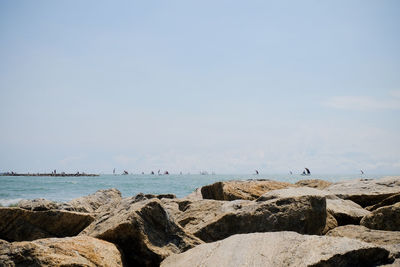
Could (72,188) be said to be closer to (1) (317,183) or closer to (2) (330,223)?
(1) (317,183)

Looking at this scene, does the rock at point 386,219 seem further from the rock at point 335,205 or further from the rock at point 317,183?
the rock at point 317,183

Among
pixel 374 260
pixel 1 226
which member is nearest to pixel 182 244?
pixel 374 260

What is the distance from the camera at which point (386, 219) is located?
6.17 m

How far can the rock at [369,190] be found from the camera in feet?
29.1

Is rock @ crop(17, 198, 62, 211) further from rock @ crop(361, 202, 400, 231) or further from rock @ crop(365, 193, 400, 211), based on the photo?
rock @ crop(365, 193, 400, 211)

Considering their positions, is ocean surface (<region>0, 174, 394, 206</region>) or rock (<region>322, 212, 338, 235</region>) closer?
rock (<region>322, 212, 338, 235</region>)

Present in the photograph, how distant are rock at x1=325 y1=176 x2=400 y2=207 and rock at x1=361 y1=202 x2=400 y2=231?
8.80 ft

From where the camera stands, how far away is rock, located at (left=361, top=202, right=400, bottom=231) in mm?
6082

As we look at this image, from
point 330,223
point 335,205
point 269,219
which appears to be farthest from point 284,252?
point 335,205

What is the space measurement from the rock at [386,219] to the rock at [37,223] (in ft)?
18.3

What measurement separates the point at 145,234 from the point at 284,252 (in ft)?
6.76

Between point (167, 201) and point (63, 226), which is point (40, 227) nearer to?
point (63, 226)

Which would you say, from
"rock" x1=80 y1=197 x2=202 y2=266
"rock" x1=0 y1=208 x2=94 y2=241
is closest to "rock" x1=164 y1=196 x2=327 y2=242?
"rock" x1=80 y1=197 x2=202 y2=266

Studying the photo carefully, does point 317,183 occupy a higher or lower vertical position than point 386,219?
higher
